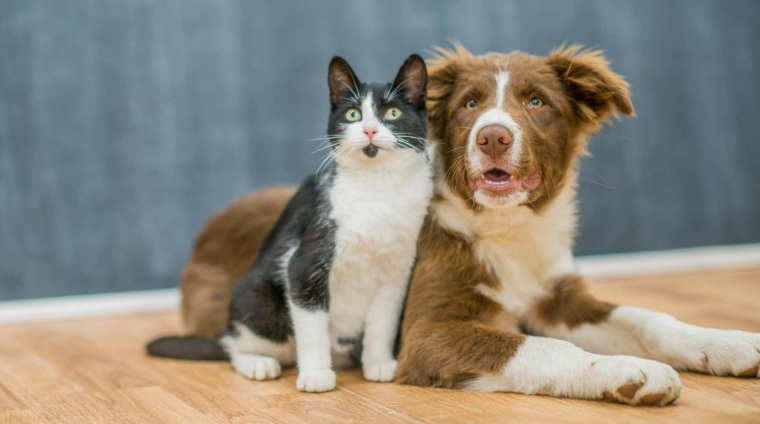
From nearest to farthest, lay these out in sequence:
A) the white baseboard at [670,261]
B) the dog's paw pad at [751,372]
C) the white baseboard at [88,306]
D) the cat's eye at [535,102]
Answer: the dog's paw pad at [751,372] < the cat's eye at [535,102] < the white baseboard at [88,306] < the white baseboard at [670,261]

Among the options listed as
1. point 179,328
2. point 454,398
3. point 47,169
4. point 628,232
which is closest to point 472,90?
point 454,398

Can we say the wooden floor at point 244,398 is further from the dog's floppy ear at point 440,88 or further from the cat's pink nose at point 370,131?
the dog's floppy ear at point 440,88

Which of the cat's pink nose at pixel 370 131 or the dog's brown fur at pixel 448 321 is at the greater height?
the cat's pink nose at pixel 370 131

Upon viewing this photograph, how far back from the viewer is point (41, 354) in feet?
7.95

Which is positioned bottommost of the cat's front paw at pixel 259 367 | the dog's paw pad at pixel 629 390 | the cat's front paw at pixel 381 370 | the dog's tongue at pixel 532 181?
the cat's front paw at pixel 259 367

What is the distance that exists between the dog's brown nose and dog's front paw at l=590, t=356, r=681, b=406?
53 cm

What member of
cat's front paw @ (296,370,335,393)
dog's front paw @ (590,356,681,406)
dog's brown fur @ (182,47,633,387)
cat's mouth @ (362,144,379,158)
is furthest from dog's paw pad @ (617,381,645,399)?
cat's mouth @ (362,144,379,158)

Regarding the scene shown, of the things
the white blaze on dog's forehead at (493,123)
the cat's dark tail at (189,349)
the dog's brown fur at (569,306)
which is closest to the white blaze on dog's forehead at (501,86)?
the white blaze on dog's forehead at (493,123)

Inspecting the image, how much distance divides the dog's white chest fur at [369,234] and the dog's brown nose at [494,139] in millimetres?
184

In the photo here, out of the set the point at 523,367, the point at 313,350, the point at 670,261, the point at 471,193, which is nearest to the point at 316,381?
the point at 313,350

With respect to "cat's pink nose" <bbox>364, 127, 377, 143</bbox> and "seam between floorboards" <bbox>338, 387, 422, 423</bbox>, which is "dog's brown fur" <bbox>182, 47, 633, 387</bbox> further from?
"cat's pink nose" <bbox>364, 127, 377, 143</bbox>

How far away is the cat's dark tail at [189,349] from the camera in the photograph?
7.22 feet

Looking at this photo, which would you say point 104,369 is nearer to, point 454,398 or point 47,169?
point 454,398

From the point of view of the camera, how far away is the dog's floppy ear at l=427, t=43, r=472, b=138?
6.70 ft
